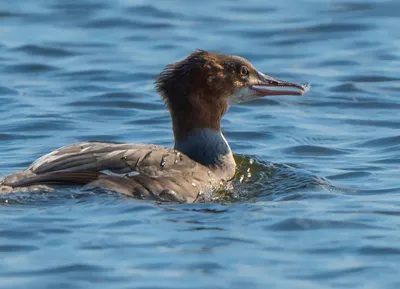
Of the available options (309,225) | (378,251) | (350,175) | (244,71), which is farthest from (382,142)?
(378,251)

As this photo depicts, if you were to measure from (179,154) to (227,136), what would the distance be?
2.81 m

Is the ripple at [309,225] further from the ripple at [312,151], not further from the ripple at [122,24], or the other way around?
the ripple at [122,24]

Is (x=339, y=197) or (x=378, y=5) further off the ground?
(x=378, y=5)

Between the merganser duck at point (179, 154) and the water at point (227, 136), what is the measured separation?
0.19m

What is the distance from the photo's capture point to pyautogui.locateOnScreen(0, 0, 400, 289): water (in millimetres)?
8219

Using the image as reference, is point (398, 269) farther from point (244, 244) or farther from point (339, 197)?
point (339, 197)

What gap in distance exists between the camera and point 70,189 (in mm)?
9594

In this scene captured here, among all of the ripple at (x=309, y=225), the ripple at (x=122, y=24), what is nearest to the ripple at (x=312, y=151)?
the ripple at (x=309, y=225)

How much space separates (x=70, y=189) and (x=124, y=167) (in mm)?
551

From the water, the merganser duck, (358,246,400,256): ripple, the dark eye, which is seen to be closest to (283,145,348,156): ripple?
the water

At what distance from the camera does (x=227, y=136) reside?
13.4m

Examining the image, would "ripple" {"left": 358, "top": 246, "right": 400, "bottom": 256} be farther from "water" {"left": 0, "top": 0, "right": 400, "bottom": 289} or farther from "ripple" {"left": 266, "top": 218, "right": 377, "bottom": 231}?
"ripple" {"left": 266, "top": 218, "right": 377, "bottom": 231}

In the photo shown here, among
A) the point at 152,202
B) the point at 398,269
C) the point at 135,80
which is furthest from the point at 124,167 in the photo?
the point at 135,80

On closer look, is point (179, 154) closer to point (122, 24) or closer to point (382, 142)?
point (382, 142)
